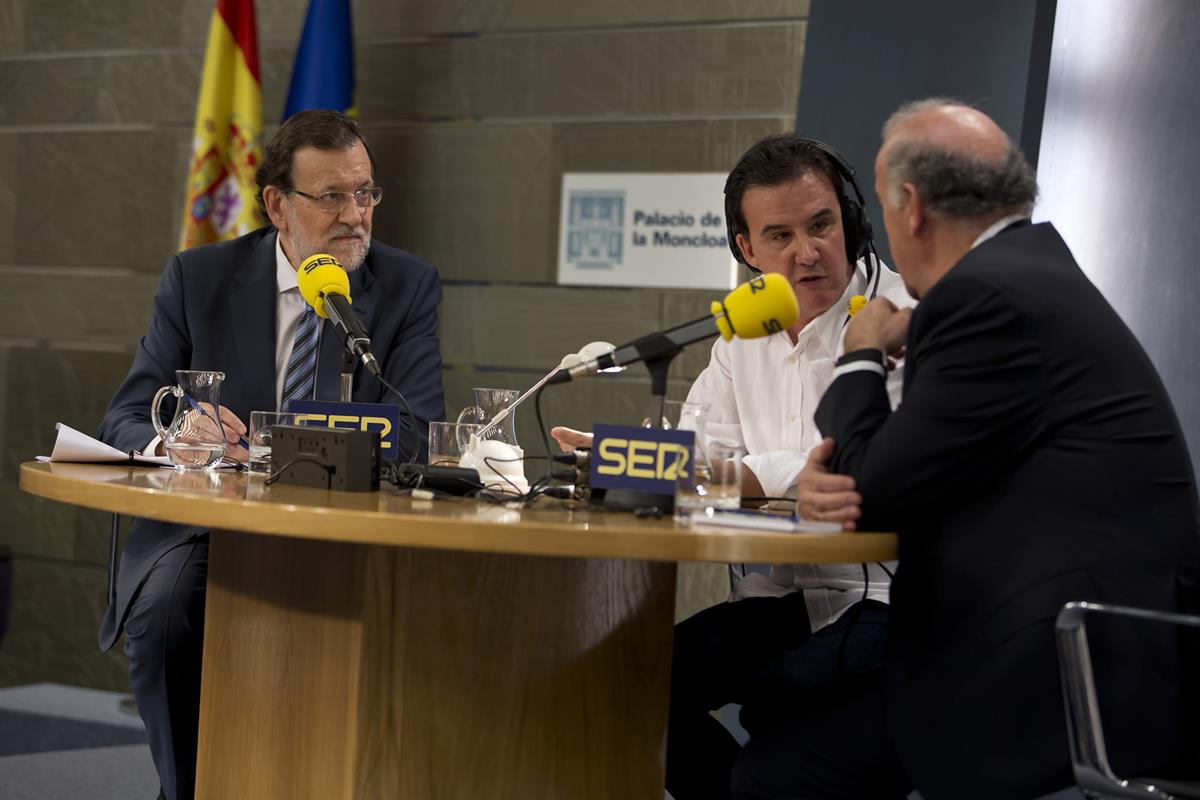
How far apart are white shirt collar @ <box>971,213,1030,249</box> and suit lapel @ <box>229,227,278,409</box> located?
1.74 m

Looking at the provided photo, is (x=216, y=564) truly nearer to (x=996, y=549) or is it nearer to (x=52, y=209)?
(x=996, y=549)

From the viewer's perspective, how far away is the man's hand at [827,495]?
177cm

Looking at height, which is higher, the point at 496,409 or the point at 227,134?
the point at 227,134

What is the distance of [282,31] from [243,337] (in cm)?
211

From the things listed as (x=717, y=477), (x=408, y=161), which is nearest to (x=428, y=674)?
(x=717, y=477)

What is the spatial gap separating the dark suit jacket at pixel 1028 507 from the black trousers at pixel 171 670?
145 centimetres

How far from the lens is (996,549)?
1.72 meters

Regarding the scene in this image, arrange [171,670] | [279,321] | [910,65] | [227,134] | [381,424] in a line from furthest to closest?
[227,134] < [910,65] < [279,321] < [171,670] < [381,424]

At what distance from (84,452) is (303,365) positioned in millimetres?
778

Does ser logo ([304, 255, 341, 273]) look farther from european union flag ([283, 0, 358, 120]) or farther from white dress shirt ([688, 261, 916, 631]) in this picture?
european union flag ([283, 0, 358, 120])

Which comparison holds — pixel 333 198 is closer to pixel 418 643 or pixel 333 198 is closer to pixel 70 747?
pixel 418 643

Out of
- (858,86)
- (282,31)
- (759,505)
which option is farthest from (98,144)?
(759,505)

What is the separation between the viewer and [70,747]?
13.7ft

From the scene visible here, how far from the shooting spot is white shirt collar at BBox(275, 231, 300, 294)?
3.14m
